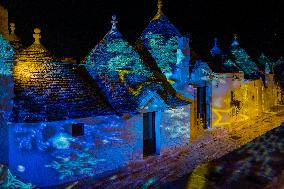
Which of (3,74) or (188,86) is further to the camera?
(188,86)

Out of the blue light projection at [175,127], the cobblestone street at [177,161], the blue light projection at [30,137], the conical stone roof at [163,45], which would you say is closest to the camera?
the blue light projection at [30,137]

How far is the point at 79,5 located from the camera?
110 ft

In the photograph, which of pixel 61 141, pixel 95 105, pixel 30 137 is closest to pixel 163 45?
pixel 95 105

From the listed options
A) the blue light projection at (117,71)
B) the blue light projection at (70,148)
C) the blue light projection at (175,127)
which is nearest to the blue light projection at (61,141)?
the blue light projection at (70,148)

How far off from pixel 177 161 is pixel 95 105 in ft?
13.8

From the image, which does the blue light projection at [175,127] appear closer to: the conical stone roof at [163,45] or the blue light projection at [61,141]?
the conical stone roof at [163,45]

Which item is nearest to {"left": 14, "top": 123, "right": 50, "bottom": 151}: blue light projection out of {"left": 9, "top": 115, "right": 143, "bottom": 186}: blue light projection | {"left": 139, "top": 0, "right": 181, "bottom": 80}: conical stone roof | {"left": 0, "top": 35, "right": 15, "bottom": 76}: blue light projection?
{"left": 9, "top": 115, "right": 143, "bottom": 186}: blue light projection

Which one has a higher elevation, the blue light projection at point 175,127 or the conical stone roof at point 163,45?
the conical stone roof at point 163,45

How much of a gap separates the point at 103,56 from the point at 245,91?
1265 cm

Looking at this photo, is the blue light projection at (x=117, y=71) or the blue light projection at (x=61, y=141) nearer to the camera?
the blue light projection at (x=61, y=141)

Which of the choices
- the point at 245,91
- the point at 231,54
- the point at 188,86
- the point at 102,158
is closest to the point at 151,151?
the point at 102,158

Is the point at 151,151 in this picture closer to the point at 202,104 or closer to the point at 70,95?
the point at 70,95

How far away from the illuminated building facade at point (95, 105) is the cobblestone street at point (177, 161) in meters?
0.51

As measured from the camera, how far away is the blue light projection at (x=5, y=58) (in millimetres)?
10914
